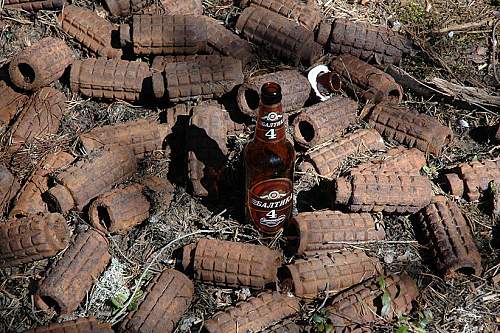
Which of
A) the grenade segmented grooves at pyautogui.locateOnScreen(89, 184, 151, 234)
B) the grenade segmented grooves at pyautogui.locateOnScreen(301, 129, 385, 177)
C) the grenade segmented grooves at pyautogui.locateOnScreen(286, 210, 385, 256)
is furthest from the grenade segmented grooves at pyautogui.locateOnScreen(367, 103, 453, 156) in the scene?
the grenade segmented grooves at pyautogui.locateOnScreen(89, 184, 151, 234)

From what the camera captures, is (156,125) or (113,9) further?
(113,9)

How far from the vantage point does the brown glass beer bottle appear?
4250mm

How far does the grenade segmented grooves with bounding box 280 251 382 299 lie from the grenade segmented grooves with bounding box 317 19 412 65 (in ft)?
6.74

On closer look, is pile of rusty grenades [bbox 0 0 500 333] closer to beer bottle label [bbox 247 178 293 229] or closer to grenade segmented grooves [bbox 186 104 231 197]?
grenade segmented grooves [bbox 186 104 231 197]

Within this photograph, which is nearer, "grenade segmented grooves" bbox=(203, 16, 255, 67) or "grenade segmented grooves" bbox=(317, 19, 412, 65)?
"grenade segmented grooves" bbox=(203, 16, 255, 67)

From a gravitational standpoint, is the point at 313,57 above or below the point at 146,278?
above

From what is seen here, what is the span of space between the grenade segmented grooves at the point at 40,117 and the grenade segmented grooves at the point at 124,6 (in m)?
1.00

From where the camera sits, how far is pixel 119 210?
4637 mm

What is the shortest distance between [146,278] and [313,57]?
2370 millimetres

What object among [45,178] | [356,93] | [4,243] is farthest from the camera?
[356,93]

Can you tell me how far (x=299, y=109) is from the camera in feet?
17.6

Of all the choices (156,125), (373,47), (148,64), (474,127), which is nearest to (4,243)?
(156,125)

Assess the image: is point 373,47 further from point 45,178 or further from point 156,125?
point 45,178

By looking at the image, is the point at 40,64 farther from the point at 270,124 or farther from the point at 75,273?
the point at 270,124
